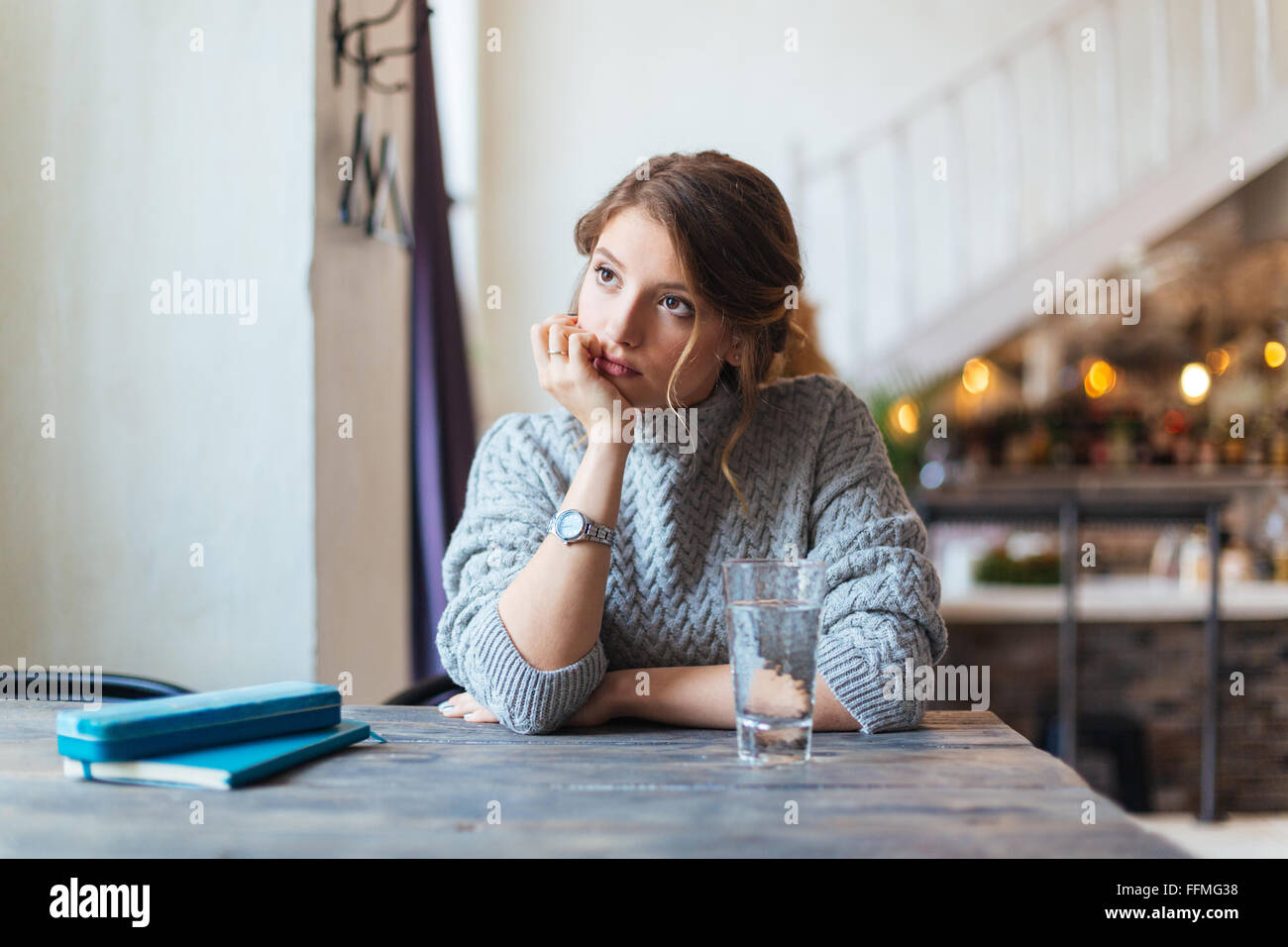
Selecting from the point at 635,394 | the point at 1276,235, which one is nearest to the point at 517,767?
the point at 635,394

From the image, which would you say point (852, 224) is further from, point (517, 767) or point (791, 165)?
point (517, 767)

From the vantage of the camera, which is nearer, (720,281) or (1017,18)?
(720,281)

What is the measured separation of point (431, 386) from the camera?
2660 millimetres

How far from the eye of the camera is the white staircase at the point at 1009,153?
18.0 feet

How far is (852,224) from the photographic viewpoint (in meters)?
5.77

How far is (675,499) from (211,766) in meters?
0.64

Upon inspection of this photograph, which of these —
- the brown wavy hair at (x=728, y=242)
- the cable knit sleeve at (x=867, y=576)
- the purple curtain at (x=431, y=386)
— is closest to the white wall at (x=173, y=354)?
the purple curtain at (x=431, y=386)

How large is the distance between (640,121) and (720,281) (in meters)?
4.96

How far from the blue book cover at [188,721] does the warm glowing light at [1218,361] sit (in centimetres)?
585
